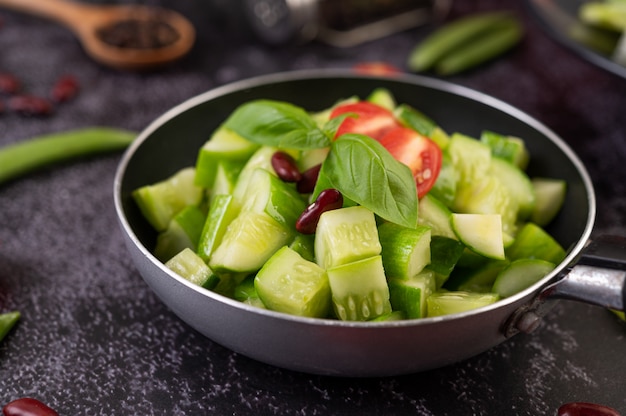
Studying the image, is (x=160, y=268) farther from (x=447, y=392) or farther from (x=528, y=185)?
(x=528, y=185)

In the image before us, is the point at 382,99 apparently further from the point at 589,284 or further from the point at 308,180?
the point at 589,284

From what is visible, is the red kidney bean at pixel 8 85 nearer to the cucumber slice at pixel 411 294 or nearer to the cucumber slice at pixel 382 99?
the cucumber slice at pixel 382 99

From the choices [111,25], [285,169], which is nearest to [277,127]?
[285,169]

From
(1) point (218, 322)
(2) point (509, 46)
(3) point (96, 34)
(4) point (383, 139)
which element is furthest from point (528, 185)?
(3) point (96, 34)

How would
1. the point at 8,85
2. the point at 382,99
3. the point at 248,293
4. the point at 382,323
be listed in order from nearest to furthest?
the point at 382,323 → the point at 248,293 → the point at 382,99 → the point at 8,85

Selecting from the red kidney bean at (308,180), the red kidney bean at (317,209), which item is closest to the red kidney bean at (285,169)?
the red kidney bean at (308,180)

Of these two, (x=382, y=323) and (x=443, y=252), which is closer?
(x=382, y=323)
